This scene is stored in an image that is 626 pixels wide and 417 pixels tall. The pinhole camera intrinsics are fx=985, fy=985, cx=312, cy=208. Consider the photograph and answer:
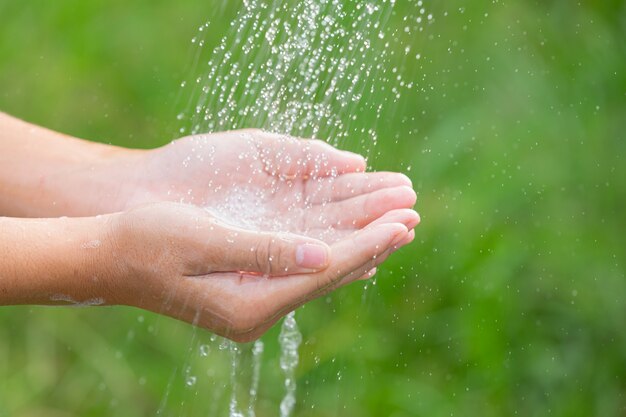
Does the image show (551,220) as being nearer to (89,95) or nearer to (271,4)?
(271,4)

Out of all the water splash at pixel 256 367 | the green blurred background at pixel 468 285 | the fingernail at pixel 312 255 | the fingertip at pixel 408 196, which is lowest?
the water splash at pixel 256 367

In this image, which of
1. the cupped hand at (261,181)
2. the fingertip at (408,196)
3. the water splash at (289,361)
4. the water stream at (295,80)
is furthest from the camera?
the water splash at (289,361)

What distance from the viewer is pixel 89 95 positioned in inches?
118

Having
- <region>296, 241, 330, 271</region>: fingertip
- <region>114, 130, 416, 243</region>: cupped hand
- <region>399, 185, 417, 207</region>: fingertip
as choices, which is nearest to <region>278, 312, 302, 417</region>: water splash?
<region>114, 130, 416, 243</region>: cupped hand

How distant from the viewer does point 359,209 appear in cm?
156

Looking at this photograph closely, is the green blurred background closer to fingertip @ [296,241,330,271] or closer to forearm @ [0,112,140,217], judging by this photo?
forearm @ [0,112,140,217]

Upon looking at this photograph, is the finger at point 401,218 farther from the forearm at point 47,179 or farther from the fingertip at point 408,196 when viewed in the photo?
the forearm at point 47,179

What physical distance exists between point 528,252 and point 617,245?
0.22 meters

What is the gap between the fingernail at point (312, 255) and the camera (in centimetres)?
133

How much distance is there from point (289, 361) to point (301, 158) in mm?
756

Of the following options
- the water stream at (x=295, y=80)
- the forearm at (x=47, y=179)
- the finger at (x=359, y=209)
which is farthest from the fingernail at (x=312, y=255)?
the forearm at (x=47, y=179)

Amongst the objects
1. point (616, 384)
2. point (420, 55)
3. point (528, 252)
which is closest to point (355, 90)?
point (420, 55)

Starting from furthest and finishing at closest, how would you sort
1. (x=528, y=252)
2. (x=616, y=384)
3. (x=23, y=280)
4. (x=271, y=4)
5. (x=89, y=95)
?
(x=89, y=95) < (x=271, y=4) < (x=528, y=252) < (x=616, y=384) < (x=23, y=280)

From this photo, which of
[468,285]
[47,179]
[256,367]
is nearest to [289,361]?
[256,367]
